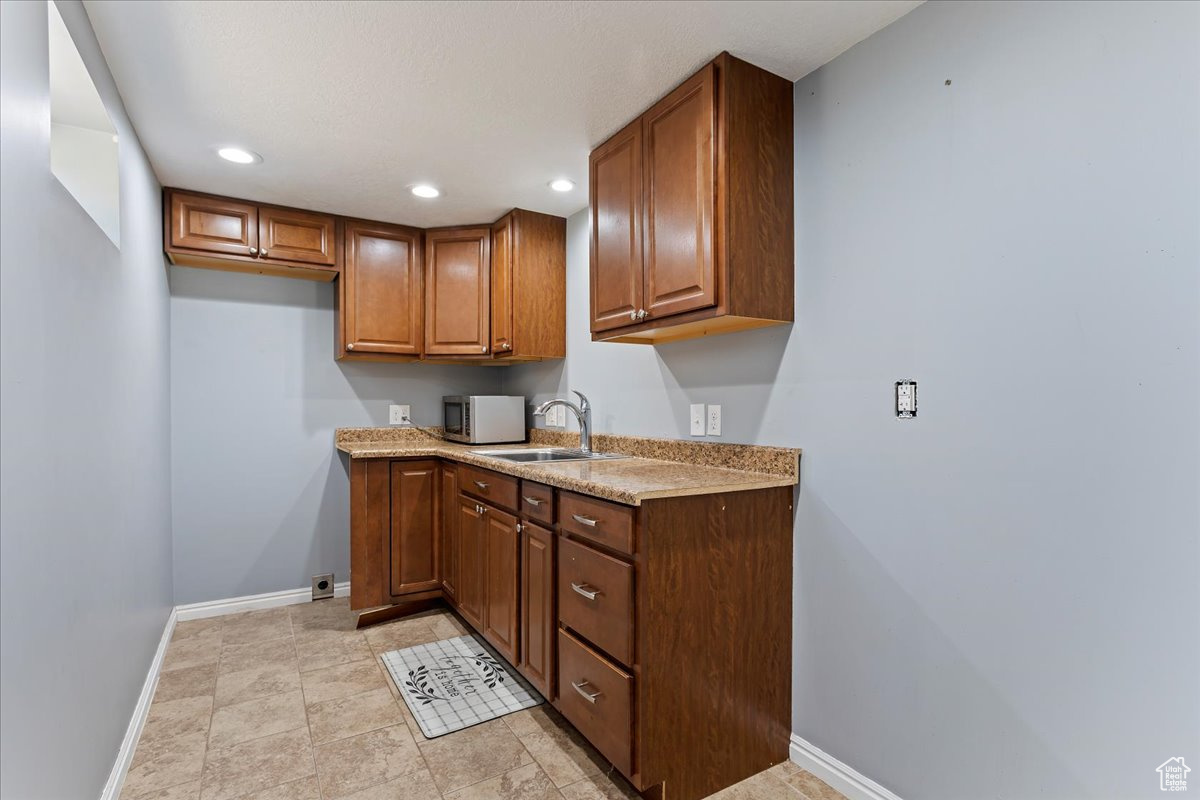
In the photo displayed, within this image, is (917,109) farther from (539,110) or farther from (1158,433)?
(539,110)

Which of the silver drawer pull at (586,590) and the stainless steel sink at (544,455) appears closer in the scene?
the silver drawer pull at (586,590)

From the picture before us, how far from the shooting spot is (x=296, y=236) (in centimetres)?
309

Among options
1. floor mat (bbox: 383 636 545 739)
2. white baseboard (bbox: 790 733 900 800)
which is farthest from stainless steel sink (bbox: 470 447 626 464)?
white baseboard (bbox: 790 733 900 800)

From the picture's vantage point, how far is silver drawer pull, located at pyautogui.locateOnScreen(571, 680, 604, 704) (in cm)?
172

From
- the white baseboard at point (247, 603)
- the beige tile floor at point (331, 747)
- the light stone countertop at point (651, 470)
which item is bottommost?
the beige tile floor at point (331, 747)

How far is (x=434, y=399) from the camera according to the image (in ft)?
12.5

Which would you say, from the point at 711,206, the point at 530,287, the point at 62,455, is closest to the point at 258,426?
the point at 530,287

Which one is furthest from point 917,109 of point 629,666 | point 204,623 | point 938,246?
point 204,623

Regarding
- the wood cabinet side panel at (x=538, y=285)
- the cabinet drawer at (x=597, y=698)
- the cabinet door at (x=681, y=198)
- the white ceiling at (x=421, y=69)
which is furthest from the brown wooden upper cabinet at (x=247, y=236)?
the cabinet drawer at (x=597, y=698)

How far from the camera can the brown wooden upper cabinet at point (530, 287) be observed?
3.15 m

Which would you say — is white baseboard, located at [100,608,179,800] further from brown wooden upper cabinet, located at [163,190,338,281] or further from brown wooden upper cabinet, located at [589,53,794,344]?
brown wooden upper cabinet, located at [589,53,794,344]

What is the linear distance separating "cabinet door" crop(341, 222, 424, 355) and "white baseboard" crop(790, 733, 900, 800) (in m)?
2.77

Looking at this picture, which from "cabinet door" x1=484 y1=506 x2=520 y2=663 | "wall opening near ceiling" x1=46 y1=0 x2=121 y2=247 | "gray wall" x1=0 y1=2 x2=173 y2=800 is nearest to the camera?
"gray wall" x1=0 y1=2 x2=173 y2=800

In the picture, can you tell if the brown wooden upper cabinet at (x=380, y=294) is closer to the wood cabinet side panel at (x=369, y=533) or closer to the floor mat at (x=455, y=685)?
the wood cabinet side panel at (x=369, y=533)
